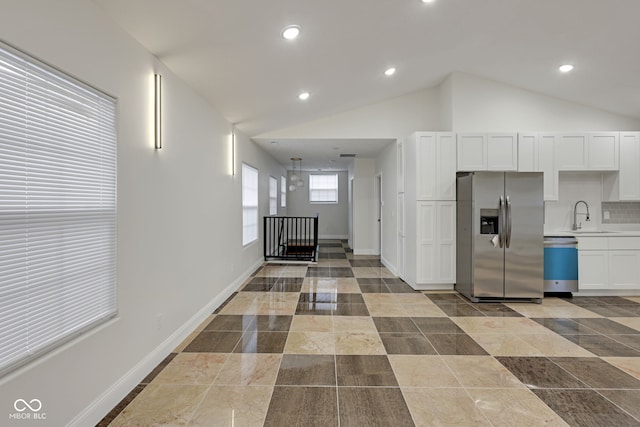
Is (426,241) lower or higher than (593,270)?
higher

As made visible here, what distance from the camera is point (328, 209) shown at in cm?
1287

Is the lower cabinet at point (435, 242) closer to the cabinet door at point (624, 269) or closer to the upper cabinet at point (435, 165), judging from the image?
the upper cabinet at point (435, 165)

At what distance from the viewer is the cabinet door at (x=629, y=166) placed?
498cm

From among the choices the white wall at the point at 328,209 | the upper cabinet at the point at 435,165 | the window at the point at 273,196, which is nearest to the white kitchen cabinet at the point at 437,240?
the upper cabinet at the point at 435,165

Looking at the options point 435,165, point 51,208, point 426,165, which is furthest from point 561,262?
point 51,208

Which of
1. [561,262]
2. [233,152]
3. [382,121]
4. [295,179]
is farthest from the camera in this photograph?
[295,179]

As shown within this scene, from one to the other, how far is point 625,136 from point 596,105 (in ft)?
2.09

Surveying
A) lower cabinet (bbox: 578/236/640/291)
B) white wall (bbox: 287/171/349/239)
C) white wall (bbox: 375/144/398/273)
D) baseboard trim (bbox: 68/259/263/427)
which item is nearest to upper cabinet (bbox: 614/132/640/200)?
lower cabinet (bbox: 578/236/640/291)

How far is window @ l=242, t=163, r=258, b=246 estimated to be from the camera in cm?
604

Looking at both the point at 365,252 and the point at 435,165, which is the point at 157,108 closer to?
the point at 435,165

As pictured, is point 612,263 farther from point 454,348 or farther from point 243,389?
point 243,389

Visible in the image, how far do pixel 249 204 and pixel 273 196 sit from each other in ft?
9.09

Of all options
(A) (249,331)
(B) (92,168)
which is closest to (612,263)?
(A) (249,331)

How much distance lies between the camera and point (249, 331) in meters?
3.54
